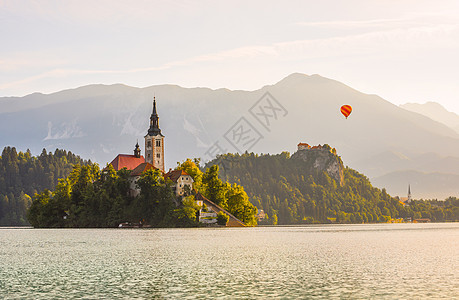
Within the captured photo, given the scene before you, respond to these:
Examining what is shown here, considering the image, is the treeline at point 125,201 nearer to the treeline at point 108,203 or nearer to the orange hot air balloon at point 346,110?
the treeline at point 108,203

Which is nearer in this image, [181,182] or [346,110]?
[346,110]

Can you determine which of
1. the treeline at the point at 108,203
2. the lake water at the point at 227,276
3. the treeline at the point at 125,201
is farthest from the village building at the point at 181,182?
the lake water at the point at 227,276

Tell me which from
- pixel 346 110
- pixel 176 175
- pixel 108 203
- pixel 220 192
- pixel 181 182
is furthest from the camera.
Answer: pixel 220 192

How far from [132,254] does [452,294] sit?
133ft

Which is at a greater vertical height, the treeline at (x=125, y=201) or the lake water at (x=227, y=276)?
the treeline at (x=125, y=201)

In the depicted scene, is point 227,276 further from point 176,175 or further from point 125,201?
point 176,175

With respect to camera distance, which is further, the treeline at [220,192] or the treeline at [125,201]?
the treeline at [220,192]

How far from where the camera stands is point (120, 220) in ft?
588

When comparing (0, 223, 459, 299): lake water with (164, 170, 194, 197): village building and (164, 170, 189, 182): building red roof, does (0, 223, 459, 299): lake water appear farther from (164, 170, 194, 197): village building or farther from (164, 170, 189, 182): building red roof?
(164, 170, 189, 182): building red roof

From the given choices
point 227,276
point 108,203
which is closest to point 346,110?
point 108,203

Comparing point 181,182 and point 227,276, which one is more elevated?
point 181,182

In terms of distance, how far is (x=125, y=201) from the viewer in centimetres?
18075

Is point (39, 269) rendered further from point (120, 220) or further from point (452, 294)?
point (120, 220)

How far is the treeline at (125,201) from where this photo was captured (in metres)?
174
